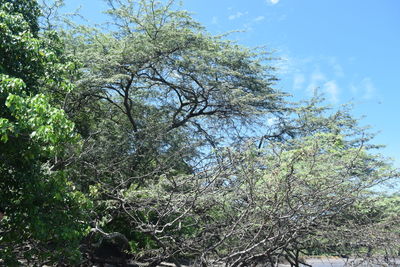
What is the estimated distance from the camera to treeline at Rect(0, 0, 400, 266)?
5137mm

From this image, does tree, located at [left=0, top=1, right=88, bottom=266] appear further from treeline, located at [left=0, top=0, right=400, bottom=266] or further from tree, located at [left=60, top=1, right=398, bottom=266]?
tree, located at [left=60, top=1, right=398, bottom=266]

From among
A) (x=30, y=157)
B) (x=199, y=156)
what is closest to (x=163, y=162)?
(x=199, y=156)

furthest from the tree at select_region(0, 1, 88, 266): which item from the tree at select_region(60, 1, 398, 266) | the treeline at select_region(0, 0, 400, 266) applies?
the tree at select_region(60, 1, 398, 266)

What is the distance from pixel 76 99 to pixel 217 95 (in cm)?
417

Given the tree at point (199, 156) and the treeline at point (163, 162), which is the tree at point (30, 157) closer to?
the treeline at point (163, 162)

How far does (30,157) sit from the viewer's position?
15.9 feet

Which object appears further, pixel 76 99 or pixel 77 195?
pixel 76 99

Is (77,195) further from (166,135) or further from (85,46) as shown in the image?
(85,46)

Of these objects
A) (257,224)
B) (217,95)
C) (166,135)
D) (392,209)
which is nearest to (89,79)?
(166,135)

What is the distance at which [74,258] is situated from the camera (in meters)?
5.47

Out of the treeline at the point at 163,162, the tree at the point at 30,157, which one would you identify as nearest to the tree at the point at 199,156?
the treeline at the point at 163,162

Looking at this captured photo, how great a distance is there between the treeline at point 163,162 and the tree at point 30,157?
0.06 feet

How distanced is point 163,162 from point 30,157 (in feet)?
14.2

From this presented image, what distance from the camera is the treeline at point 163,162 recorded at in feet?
16.9
